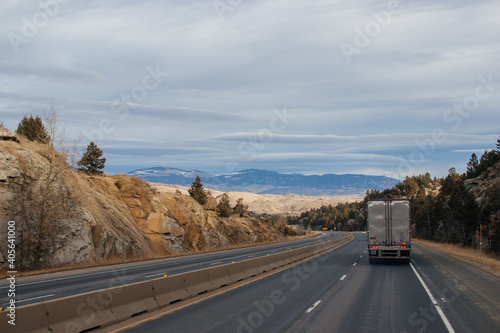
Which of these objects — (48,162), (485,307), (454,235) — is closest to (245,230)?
(454,235)

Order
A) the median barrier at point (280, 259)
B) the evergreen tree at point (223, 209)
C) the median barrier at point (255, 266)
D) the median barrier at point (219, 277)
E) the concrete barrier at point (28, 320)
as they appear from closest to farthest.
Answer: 1. the concrete barrier at point (28, 320)
2. the median barrier at point (219, 277)
3. the median barrier at point (255, 266)
4. the median barrier at point (280, 259)
5. the evergreen tree at point (223, 209)

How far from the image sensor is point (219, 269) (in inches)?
634

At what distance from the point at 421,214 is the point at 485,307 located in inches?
4085

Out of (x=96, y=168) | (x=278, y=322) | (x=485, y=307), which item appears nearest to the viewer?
(x=278, y=322)

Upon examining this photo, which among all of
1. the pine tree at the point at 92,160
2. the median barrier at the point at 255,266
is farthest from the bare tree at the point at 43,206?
the pine tree at the point at 92,160

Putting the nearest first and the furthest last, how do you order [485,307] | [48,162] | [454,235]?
[485,307], [48,162], [454,235]

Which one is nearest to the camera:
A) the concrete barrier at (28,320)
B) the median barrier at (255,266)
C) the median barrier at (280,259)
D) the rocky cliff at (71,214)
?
the concrete barrier at (28,320)

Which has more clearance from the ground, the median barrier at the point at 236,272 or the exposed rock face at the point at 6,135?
the exposed rock face at the point at 6,135

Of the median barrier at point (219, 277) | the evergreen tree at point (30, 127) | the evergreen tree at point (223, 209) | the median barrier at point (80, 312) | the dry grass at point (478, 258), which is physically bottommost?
the dry grass at point (478, 258)

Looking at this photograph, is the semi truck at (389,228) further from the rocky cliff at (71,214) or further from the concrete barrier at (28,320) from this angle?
the concrete barrier at (28,320)

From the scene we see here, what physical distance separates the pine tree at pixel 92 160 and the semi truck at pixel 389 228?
113ft

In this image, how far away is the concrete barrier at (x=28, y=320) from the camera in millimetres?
6750

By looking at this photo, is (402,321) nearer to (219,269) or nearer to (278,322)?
(278,322)

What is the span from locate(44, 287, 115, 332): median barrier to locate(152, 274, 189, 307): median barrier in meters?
2.03
